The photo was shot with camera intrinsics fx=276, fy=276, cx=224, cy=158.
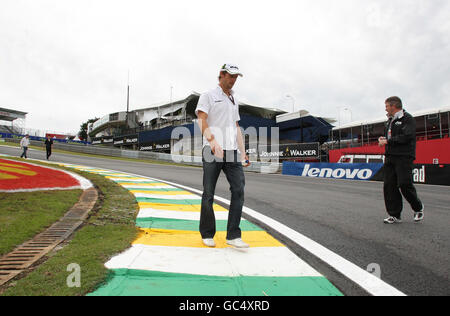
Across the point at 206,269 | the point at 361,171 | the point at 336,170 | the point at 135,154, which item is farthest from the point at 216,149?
the point at 135,154

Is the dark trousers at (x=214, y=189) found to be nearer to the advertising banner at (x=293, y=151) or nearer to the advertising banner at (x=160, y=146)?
the advertising banner at (x=293, y=151)

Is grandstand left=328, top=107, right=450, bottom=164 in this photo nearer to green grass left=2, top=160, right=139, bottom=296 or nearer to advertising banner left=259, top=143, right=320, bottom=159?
advertising banner left=259, top=143, right=320, bottom=159

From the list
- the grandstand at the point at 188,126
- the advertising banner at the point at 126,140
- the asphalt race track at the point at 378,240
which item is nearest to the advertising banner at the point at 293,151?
the grandstand at the point at 188,126

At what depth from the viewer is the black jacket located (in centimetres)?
387

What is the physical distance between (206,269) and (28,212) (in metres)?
2.87

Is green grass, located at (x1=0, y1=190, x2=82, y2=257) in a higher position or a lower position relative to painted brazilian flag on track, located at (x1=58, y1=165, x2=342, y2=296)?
higher

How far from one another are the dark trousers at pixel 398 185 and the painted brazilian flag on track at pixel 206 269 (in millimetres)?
2092

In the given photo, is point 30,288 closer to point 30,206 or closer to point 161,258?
point 161,258

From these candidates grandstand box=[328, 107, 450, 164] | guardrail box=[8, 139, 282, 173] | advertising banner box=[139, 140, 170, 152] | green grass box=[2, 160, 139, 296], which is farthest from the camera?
advertising banner box=[139, 140, 170, 152]

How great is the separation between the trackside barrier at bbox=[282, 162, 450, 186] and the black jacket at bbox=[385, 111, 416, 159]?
10.8 meters

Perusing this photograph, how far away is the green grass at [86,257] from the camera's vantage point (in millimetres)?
1681

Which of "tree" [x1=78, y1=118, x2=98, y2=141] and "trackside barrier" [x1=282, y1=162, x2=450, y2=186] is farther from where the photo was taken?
"tree" [x1=78, y1=118, x2=98, y2=141]

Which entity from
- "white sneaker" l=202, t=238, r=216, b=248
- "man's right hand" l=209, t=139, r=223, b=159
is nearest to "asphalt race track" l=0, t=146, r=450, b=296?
"white sneaker" l=202, t=238, r=216, b=248
